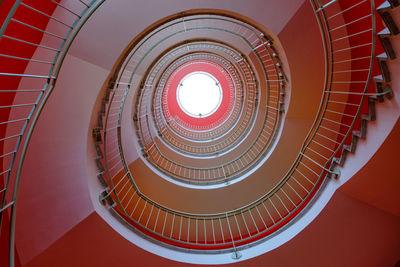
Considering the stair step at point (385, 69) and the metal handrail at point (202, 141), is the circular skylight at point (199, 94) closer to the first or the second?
the metal handrail at point (202, 141)

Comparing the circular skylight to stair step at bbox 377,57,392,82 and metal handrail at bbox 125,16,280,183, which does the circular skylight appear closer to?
metal handrail at bbox 125,16,280,183

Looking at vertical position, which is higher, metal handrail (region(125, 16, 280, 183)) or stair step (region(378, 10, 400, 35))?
stair step (region(378, 10, 400, 35))

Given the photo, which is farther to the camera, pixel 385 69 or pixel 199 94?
pixel 199 94

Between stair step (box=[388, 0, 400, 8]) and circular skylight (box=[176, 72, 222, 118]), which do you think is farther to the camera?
circular skylight (box=[176, 72, 222, 118])

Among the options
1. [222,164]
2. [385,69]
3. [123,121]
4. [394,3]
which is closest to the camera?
[394,3]

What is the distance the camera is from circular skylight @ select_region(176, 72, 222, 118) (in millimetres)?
15399

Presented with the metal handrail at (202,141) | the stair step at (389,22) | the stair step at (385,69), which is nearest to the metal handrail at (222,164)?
the metal handrail at (202,141)

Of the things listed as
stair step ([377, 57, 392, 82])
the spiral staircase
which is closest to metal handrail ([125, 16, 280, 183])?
the spiral staircase

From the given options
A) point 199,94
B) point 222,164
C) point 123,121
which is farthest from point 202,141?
point 199,94

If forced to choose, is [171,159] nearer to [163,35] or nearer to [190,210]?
[190,210]

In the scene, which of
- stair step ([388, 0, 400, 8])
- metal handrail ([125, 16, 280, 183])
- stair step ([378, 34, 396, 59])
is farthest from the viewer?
metal handrail ([125, 16, 280, 183])

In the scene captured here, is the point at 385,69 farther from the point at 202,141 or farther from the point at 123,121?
the point at 202,141

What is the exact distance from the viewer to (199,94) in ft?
56.7

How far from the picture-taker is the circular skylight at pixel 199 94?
50.5 ft
